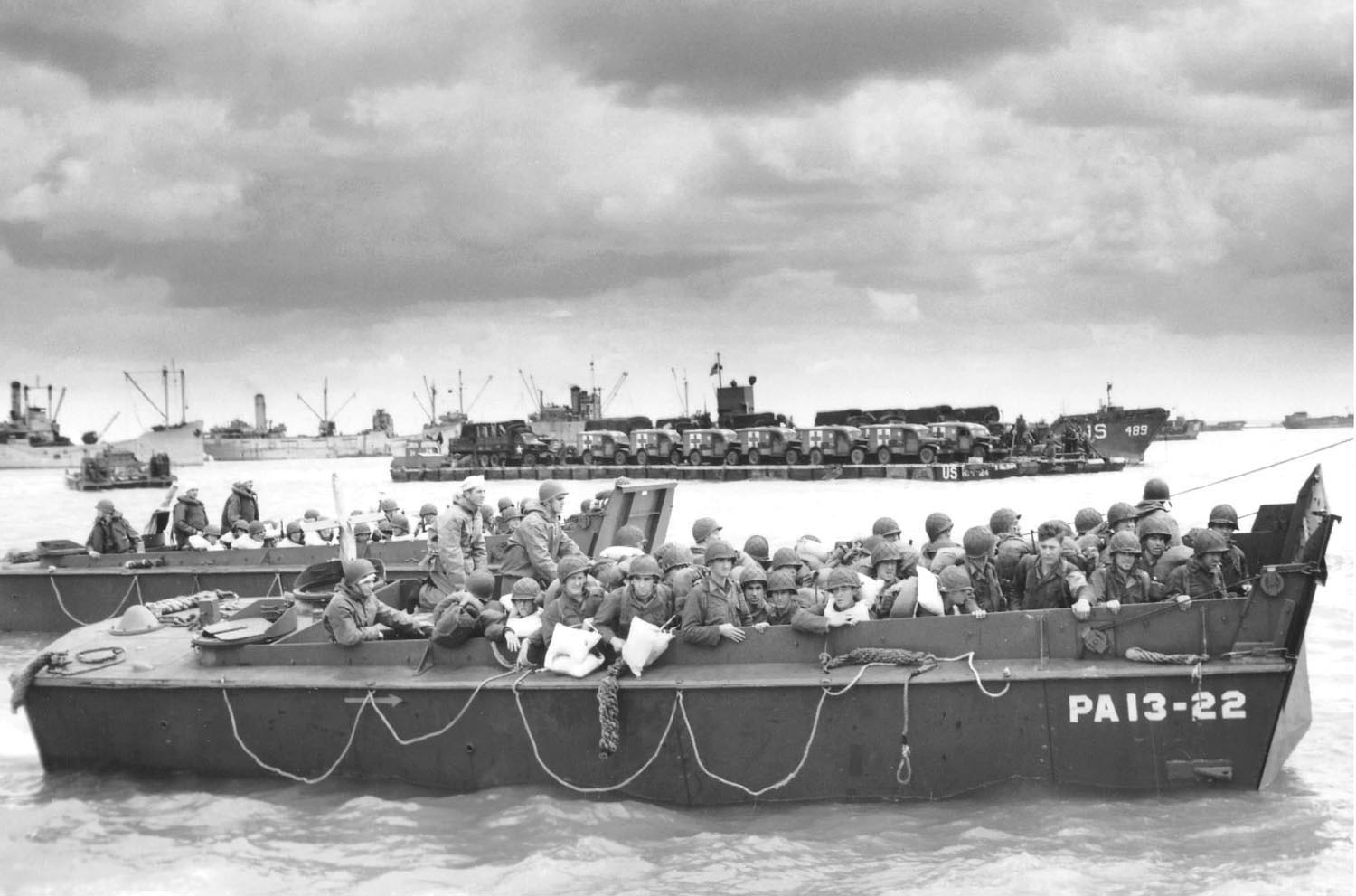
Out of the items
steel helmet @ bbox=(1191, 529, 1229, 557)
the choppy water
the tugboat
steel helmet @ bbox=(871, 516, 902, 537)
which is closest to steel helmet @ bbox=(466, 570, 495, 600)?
the choppy water

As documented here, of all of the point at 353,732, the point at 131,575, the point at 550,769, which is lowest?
the point at 550,769

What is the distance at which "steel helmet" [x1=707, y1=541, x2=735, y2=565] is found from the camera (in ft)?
Answer: 24.7

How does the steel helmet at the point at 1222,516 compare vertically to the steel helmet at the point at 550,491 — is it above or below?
below

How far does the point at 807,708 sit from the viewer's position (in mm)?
7305

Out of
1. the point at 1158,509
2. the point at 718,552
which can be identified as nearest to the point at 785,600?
the point at 718,552

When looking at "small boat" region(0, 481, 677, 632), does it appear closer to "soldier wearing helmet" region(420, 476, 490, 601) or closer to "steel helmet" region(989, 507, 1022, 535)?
"soldier wearing helmet" region(420, 476, 490, 601)

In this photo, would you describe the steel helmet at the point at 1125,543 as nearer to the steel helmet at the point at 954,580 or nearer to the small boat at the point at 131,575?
the steel helmet at the point at 954,580

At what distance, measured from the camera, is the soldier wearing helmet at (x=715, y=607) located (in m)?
7.59

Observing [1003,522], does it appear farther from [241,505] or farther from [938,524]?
[241,505]

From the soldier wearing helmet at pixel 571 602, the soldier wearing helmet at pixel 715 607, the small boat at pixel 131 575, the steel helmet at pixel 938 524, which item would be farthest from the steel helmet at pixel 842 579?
the small boat at pixel 131 575

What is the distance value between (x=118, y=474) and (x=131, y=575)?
1840 inches

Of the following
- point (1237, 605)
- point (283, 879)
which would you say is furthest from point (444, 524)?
point (1237, 605)

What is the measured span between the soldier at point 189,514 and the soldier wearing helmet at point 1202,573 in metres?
14.2

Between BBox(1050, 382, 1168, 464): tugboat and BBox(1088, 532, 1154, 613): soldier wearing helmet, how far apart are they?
48618mm
